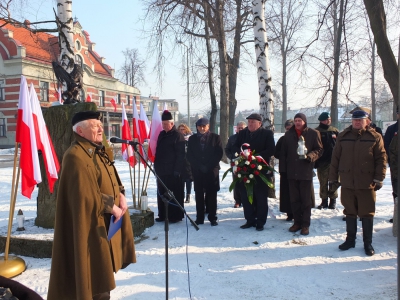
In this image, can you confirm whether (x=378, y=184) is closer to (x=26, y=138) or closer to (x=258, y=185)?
(x=258, y=185)

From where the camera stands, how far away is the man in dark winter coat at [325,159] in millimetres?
6754

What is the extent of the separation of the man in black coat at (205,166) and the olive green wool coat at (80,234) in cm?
330

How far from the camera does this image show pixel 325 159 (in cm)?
678

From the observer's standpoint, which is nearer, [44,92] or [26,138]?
[26,138]

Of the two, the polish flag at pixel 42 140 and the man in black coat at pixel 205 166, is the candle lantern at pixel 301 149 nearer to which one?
the man in black coat at pixel 205 166

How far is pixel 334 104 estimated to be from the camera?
13.3m

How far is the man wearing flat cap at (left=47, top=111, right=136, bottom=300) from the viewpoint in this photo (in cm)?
270

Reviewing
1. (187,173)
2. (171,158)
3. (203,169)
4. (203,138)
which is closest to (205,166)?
(203,169)

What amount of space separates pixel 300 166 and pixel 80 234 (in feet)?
12.5

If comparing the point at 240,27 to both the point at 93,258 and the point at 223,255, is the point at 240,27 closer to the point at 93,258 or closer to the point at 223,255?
the point at 223,255

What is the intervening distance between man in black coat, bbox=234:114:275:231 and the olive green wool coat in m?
3.38

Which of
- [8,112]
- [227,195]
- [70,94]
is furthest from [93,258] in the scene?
[8,112]

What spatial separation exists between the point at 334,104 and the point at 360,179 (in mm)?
9432

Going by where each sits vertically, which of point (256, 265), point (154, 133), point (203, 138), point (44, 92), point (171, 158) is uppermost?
point (44, 92)
